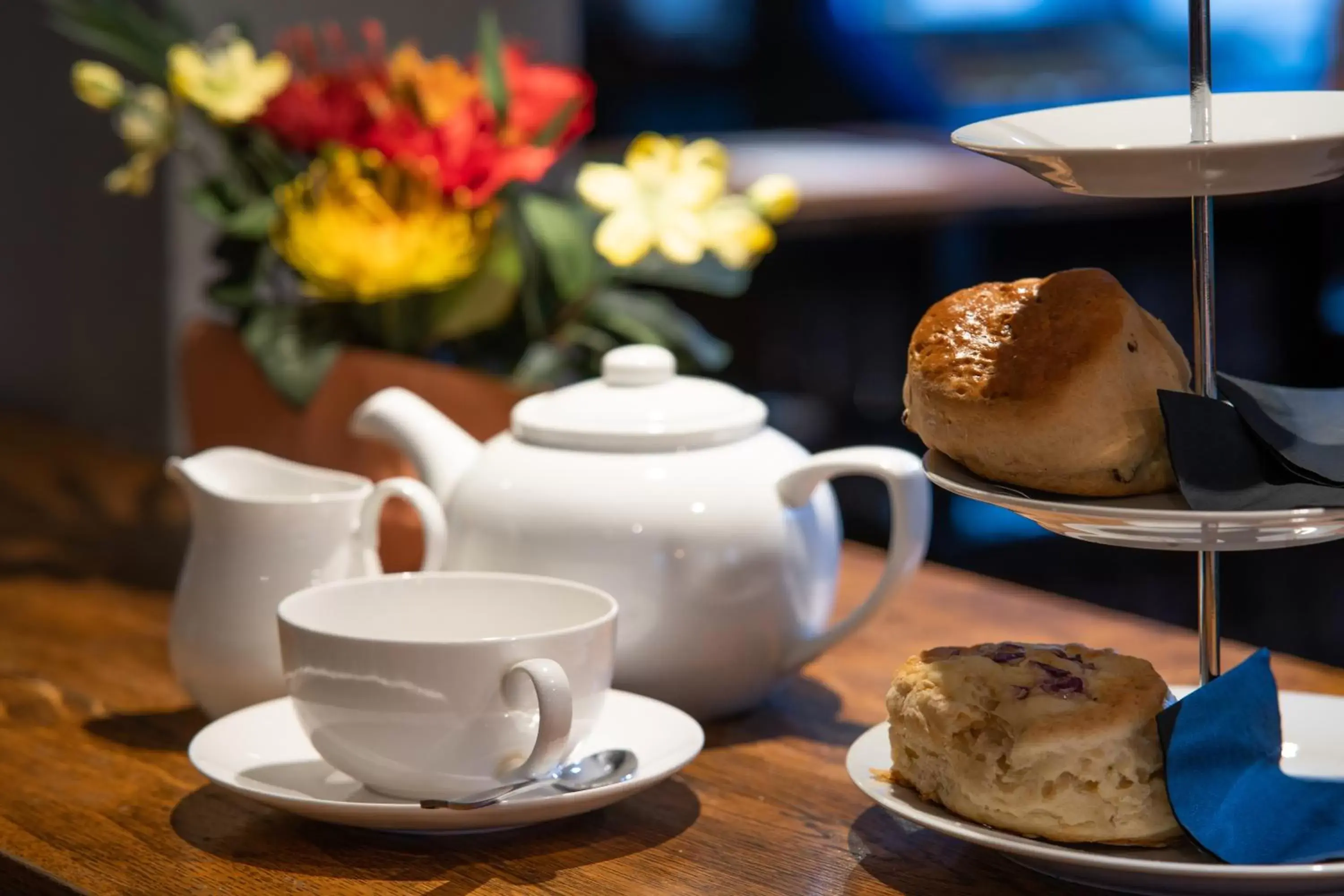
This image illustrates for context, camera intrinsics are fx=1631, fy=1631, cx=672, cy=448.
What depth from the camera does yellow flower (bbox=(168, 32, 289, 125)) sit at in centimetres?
116

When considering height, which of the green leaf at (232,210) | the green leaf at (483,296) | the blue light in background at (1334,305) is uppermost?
the green leaf at (232,210)

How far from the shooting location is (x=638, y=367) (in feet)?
2.82

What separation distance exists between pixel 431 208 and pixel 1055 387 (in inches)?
23.3

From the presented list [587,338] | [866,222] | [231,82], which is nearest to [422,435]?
[587,338]

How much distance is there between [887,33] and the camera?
3600 mm

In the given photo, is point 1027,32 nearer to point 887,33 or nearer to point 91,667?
point 887,33

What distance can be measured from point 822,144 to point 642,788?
286cm

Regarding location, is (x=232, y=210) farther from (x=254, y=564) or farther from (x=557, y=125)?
(x=254, y=564)

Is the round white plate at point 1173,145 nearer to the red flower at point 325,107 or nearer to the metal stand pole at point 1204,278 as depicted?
the metal stand pole at point 1204,278

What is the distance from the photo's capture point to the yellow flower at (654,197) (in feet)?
3.60

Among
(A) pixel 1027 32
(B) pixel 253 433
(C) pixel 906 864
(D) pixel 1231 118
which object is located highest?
(A) pixel 1027 32

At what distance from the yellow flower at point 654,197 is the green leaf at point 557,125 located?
9 cm

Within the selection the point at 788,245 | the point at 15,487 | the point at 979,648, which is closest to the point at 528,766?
the point at 979,648

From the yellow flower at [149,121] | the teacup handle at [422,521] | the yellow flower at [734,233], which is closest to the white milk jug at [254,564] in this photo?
the teacup handle at [422,521]
